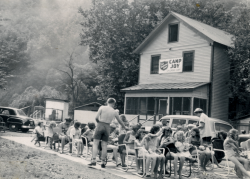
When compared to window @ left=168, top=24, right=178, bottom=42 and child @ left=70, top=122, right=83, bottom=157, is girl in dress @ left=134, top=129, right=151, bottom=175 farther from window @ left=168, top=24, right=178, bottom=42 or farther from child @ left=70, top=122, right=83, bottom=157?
window @ left=168, top=24, right=178, bottom=42

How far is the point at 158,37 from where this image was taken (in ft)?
87.2

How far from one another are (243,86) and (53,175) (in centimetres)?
1977

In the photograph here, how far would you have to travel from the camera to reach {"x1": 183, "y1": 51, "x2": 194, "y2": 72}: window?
79.1ft

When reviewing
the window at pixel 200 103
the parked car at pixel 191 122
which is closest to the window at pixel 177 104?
the window at pixel 200 103

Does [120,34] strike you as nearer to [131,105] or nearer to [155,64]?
[155,64]

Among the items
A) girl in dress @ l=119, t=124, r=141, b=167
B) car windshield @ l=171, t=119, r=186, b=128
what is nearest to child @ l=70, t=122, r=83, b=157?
girl in dress @ l=119, t=124, r=141, b=167

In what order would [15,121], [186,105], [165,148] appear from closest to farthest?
[165,148], [15,121], [186,105]

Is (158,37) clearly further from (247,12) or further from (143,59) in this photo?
(247,12)

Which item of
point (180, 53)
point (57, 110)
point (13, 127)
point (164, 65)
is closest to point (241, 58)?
point (180, 53)

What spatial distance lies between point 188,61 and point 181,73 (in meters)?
1.05

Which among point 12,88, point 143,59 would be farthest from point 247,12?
point 12,88

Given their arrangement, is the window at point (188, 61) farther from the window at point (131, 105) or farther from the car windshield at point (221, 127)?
the car windshield at point (221, 127)

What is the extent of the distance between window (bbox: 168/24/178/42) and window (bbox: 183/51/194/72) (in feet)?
5.65

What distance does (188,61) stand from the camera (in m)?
24.4
